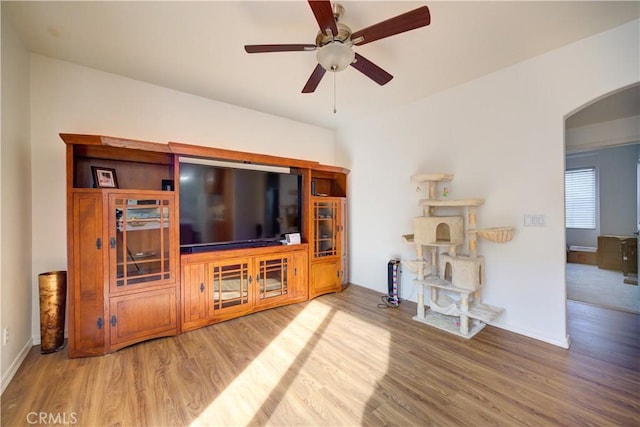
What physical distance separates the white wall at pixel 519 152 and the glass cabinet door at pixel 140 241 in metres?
2.94

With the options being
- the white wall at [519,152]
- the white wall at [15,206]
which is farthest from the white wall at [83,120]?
the white wall at [519,152]

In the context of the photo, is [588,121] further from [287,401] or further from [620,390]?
[287,401]

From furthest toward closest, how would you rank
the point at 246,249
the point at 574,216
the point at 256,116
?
the point at 574,216 → the point at 256,116 → the point at 246,249

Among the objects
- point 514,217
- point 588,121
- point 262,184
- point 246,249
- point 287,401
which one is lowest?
point 287,401

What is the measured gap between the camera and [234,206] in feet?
10.4

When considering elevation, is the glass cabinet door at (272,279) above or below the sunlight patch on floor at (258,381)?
above

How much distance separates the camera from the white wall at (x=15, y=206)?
1930mm

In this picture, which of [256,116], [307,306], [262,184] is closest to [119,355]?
[307,306]

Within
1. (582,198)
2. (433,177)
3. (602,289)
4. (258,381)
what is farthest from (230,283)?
(582,198)

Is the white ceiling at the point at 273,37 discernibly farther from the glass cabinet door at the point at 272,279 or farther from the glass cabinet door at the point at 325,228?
the glass cabinet door at the point at 272,279

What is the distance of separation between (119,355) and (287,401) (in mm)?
1642

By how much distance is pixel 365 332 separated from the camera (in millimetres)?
2713

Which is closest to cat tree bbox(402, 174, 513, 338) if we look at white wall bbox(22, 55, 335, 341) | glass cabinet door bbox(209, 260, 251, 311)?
glass cabinet door bbox(209, 260, 251, 311)

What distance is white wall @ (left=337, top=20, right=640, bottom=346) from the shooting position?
2.30 metres
